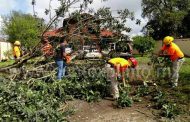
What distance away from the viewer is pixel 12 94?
28.6 feet

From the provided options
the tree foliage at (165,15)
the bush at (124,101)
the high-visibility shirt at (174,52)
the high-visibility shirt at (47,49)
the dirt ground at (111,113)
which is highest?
the tree foliage at (165,15)

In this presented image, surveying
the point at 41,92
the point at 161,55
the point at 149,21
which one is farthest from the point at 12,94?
the point at 149,21

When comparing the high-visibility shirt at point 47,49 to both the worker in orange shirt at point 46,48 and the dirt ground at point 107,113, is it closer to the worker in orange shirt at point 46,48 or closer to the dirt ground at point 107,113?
the worker in orange shirt at point 46,48

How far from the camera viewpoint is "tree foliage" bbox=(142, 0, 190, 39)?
172ft

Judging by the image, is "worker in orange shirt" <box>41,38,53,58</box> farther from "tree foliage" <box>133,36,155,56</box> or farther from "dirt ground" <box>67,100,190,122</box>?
"tree foliage" <box>133,36,155,56</box>

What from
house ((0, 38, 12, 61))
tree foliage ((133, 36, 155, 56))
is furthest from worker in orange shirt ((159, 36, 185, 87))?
house ((0, 38, 12, 61))

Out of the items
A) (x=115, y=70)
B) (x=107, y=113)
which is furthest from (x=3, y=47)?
(x=107, y=113)

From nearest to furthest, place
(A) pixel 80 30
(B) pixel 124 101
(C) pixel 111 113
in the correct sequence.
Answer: (C) pixel 111 113 < (B) pixel 124 101 < (A) pixel 80 30

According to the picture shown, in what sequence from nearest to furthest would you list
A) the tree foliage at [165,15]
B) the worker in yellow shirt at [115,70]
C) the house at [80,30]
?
the worker in yellow shirt at [115,70]
the house at [80,30]
the tree foliage at [165,15]

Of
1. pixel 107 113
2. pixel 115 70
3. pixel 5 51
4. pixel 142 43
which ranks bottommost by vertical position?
pixel 107 113

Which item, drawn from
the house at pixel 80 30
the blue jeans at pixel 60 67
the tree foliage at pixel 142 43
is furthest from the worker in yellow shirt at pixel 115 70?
the tree foliage at pixel 142 43

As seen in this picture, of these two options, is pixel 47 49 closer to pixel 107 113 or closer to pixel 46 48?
pixel 46 48

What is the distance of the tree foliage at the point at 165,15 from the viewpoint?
52300 mm

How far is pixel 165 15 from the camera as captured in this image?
54.2m
